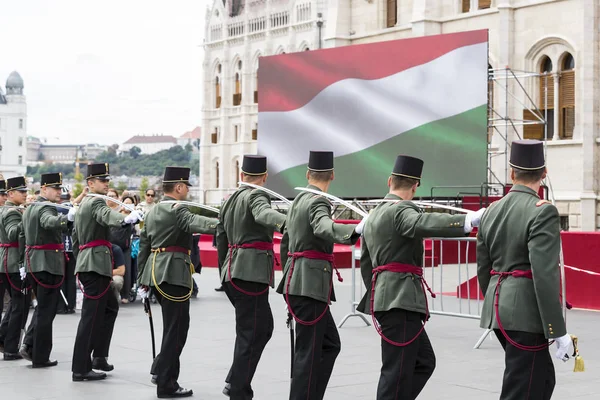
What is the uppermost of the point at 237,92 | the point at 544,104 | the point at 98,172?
the point at 237,92

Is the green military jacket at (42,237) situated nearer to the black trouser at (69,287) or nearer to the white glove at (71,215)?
the white glove at (71,215)

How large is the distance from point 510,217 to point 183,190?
3.67m

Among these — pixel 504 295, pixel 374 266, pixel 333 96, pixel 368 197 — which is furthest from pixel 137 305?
pixel 333 96

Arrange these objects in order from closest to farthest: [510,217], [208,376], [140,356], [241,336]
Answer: [510,217], [241,336], [208,376], [140,356]

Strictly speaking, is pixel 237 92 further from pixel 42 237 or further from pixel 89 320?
pixel 89 320

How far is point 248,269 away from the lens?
Answer: 313 inches

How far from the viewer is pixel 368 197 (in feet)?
98.2

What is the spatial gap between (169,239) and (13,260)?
9.97 feet

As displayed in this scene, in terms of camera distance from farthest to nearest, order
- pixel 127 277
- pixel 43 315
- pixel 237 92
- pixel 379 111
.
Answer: pixel 237 92 < pixel 379 111 < pixel 127 277 < pixel 43 315

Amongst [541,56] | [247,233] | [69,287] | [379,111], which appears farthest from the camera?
[541,56]

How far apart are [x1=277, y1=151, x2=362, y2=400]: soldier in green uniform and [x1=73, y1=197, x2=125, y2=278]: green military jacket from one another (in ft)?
7.70

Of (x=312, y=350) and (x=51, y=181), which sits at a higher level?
(x=51, y=181)

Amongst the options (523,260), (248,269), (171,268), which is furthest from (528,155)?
(171,268)

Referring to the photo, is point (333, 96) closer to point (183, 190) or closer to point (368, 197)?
point (368, 197)
